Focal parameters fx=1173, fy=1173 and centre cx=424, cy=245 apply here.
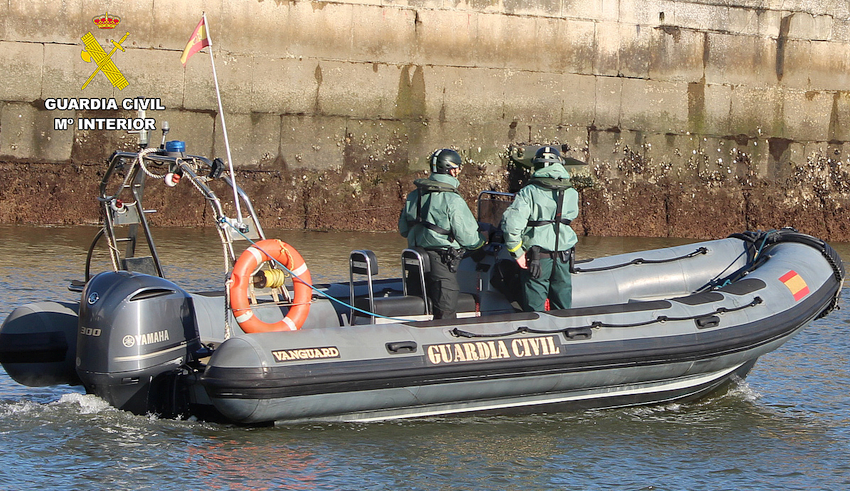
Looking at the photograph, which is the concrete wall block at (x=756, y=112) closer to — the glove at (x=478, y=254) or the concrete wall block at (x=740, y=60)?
the concrete wall block at (x=740, y=60)

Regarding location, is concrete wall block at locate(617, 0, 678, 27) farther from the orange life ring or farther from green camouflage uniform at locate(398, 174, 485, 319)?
the orange life ring

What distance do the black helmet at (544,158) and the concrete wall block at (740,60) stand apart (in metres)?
6.89

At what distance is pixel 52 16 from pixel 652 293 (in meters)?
6.59

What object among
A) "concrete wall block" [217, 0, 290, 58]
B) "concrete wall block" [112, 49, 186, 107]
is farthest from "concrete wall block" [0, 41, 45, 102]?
"concrete wall block" [217, 0, 290, 58]

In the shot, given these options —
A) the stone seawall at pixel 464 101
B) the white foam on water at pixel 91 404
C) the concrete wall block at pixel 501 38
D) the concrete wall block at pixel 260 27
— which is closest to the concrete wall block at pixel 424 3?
the stone seawall at pixel 464 101

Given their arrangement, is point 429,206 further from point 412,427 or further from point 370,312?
point 412,427

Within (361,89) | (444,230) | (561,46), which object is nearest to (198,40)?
(444,230)

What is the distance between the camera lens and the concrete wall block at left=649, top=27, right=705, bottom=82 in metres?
12.6

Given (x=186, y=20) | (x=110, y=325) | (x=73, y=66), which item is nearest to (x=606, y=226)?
(x=186, y=20)

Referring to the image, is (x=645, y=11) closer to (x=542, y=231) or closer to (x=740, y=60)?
(x=740, y=60)

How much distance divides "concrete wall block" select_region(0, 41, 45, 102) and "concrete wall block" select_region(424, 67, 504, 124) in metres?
3.75

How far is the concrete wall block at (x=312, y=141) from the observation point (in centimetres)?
1172

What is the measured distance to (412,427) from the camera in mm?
5680

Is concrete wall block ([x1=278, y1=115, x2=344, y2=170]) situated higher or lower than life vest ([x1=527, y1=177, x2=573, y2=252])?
higher
